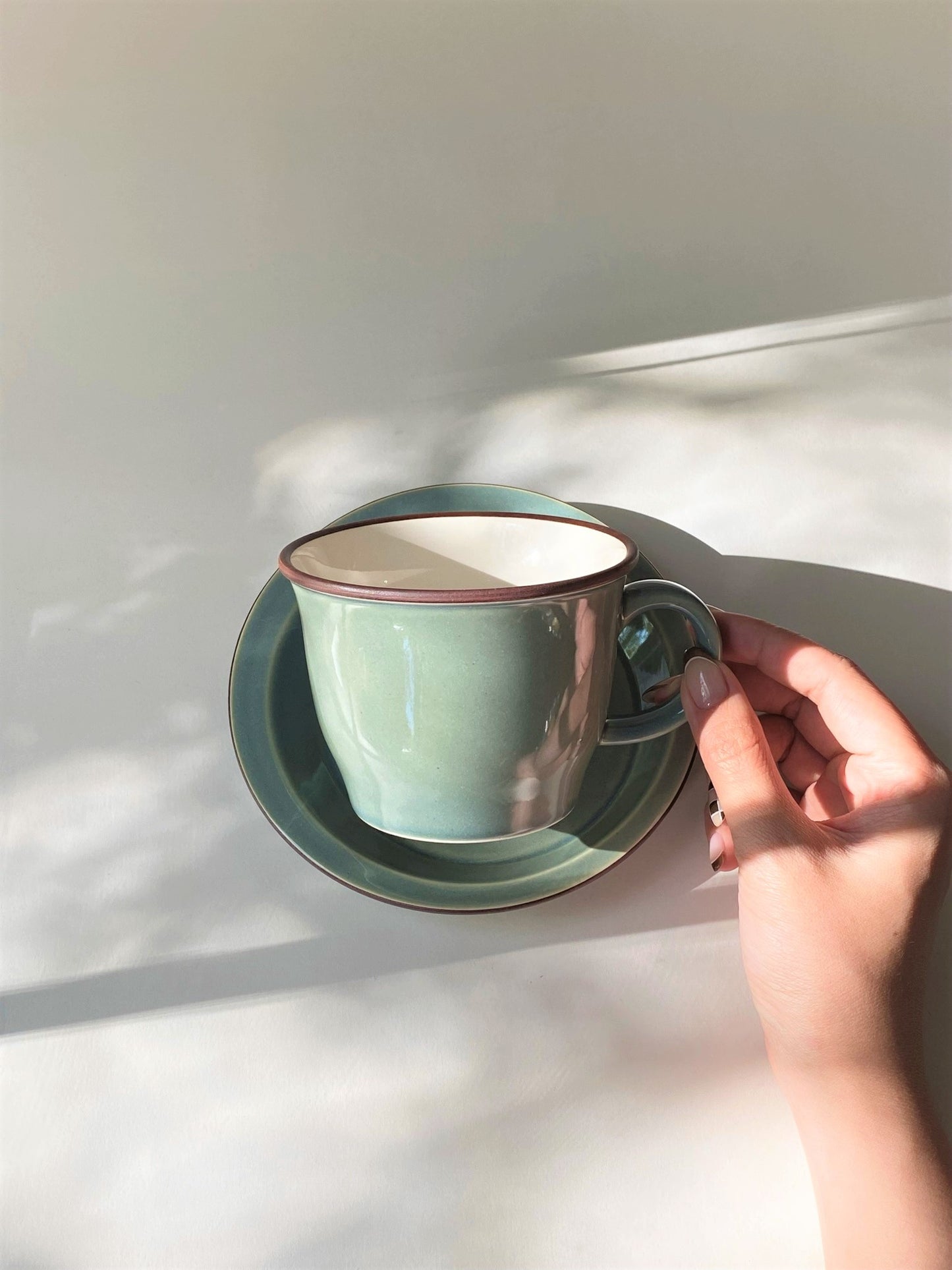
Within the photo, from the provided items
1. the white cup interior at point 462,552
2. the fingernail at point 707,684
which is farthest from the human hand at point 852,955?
the white cup interior at point 462,552

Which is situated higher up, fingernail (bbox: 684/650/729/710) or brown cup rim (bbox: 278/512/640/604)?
brown cup rim (bbox: 278/512/640/604)

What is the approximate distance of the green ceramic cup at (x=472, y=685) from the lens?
1.34 feet

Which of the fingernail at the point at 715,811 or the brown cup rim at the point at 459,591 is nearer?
the brown cup rim at the point at 459,591

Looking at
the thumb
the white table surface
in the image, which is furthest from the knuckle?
the white table surface

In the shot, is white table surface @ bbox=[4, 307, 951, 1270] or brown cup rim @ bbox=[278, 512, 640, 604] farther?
white table surface @ bbox=[4, 307, 951, 1270]

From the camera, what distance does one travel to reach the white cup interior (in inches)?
20.3

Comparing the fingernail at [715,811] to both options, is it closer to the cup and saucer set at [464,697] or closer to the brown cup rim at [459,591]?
the cup and saucer set at [464,697]

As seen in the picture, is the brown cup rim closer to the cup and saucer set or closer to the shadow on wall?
the cup and saucer set

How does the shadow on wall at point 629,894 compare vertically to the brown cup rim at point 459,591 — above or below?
below

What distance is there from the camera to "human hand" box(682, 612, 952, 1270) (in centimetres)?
47

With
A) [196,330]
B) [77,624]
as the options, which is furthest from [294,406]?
[77,624]

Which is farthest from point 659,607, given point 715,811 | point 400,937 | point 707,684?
point 400,937

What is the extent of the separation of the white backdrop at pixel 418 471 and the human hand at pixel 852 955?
0.05 meters

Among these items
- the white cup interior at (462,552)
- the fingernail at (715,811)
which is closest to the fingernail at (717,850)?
the fingernail at (715,811)
